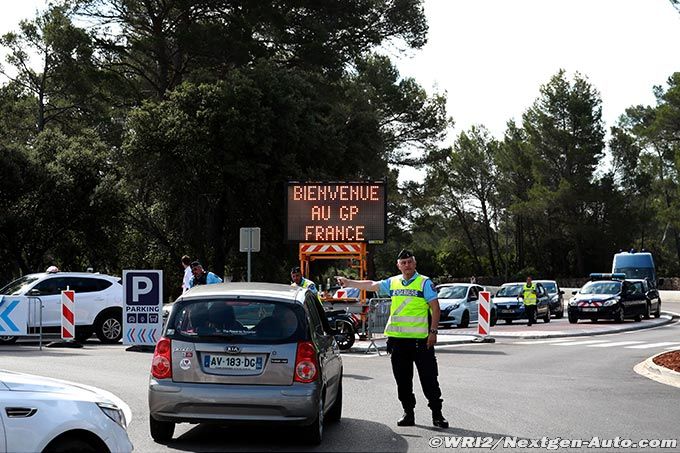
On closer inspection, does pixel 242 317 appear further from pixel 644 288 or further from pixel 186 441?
pixel 644 288

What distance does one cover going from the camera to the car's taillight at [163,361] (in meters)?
9.77

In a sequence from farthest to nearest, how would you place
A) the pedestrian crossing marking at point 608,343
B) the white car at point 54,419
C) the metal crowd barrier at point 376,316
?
1. the pedestrian crossing marking at point 608,343
2. the metal crowd barrier at point 376,316
3. the white car at point 54,419

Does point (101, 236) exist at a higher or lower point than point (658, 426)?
higher

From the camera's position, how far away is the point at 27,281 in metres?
24.4

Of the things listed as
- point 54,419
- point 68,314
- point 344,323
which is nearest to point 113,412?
point 54,419

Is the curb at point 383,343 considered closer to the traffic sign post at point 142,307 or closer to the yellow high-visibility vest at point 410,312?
the traffic sign post at point 142,307

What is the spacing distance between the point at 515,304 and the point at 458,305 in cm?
491

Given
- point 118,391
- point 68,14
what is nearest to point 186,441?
point 118,391

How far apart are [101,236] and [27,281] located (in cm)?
1680

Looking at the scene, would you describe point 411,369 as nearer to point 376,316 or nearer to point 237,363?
point 237,363

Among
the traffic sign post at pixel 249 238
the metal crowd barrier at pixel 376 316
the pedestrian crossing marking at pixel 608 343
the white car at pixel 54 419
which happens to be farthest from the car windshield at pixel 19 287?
the white car at pixel 54 419

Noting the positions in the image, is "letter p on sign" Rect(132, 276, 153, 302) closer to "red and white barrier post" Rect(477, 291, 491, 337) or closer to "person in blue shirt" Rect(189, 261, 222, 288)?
"person in blue shirt" Rect(189, 261, 222, 288)

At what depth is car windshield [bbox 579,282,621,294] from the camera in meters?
37.8

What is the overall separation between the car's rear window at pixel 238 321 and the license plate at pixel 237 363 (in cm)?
16
